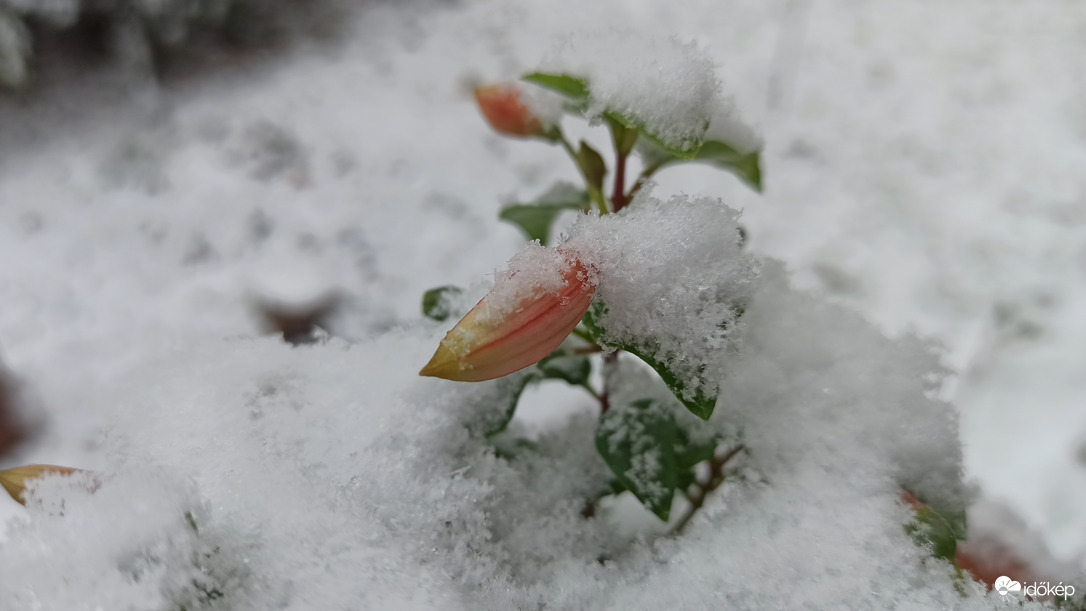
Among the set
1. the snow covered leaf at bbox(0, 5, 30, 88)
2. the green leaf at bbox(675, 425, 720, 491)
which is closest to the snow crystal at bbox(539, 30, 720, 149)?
the green leaf at bbox(675, 425, 720, 491)

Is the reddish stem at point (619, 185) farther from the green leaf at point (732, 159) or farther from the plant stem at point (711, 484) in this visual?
the plant stem at point (711, 484)

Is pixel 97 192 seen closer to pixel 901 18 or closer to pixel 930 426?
pixel 930 426

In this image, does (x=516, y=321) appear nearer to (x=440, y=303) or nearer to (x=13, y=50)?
(x=440, y=303)

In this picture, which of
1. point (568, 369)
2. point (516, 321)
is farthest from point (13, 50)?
point (516, 321)

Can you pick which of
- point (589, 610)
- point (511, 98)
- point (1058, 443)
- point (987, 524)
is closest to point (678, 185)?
point (1058, 443)

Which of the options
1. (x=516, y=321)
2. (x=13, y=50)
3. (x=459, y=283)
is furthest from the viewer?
(x=13, y=50)
